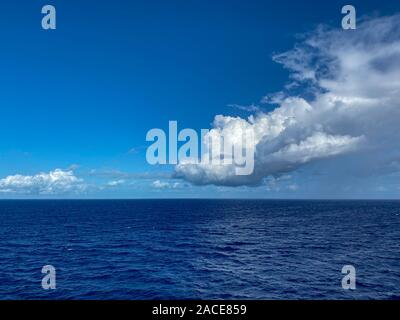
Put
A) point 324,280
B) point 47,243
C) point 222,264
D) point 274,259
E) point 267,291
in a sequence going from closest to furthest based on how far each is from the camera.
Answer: point 267,291 → point 324,280 → point 222,264 → point 274,259 → point 47,243

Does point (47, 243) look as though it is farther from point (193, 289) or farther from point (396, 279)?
point (396, 279)

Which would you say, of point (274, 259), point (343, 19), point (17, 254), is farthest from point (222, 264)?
point (343, 19)

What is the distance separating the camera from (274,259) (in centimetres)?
6325

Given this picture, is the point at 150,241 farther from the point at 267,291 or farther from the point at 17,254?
the point at 267,291

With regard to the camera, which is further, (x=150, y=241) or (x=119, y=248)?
(x=150, y=241)

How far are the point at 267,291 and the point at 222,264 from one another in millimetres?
16816

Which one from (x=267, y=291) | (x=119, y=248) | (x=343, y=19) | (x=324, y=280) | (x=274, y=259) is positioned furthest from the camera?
(x=119, y=248)
